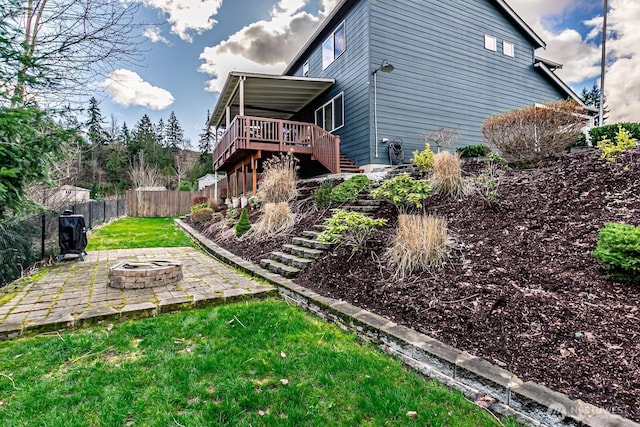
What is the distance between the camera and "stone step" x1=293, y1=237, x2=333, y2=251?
471 centimetres

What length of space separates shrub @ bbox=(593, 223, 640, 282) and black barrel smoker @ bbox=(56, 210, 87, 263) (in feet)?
24.9

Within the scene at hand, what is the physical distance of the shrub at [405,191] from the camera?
4.80 meters

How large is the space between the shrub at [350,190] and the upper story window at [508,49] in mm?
9424

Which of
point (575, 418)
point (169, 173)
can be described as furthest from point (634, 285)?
point (169, 173)

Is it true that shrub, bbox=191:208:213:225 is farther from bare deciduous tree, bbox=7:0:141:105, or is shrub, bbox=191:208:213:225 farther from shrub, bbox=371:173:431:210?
shrub, bbox=371:173:431:210

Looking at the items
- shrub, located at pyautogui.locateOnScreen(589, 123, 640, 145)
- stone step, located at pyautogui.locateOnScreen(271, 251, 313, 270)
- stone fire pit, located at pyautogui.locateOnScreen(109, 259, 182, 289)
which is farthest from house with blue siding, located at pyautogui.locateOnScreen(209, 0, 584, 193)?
stone fire pit, located at pyautogui.locateOnScreen(109, 259, 182, 289)

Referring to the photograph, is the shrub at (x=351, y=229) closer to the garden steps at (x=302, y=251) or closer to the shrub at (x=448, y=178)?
the garden steps at (x=302, y=251)

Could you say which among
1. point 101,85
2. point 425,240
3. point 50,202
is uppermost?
point 101,85

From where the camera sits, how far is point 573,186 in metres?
4.00

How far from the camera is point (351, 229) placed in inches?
175

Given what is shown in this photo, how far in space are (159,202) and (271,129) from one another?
517 inches

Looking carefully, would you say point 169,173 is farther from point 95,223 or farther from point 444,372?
point 444,372

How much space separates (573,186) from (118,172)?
121ft

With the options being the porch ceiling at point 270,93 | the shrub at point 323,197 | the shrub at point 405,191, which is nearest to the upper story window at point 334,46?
the porch ceiling at point 270,93
